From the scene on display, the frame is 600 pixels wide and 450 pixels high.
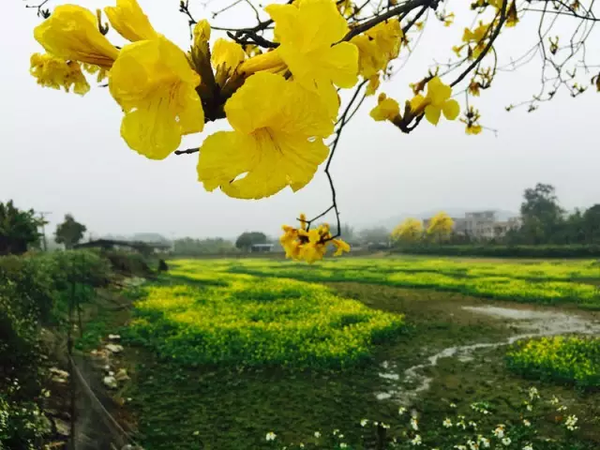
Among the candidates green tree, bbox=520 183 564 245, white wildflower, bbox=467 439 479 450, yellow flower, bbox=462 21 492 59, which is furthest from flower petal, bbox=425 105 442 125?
green tree, bbox=520 183 564 245

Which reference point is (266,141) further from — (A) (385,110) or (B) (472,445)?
(B) (472,445)

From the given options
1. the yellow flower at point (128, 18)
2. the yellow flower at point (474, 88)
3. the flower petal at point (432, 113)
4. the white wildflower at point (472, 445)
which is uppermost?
the yellow flower at point (474, 88)

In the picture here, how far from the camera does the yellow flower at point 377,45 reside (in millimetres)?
969

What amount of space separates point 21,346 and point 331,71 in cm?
460

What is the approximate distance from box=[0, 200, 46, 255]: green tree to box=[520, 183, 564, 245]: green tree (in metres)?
31.9

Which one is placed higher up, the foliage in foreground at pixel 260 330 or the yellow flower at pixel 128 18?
the yellow flower at pixel 128 18

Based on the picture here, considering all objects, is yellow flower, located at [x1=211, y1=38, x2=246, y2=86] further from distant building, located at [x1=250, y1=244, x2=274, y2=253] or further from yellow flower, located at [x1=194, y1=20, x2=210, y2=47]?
distant building, located at [x1=250, y1=244, x2=274, y2=253]

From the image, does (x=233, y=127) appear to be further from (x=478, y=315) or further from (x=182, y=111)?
(x=478, y=315)

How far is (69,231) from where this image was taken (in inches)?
951

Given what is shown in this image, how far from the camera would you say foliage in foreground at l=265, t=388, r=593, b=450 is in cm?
373

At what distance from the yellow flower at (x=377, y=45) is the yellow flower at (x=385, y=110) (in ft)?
0.47

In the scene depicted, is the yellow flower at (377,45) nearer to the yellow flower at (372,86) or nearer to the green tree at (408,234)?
the yellow flower at (372,86)

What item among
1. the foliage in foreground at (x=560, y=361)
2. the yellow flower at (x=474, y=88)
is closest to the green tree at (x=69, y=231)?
the foliage in foreground at (x=560, y=361)

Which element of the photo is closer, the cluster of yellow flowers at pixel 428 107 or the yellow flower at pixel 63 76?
the yellow flower at pixel 63 76
